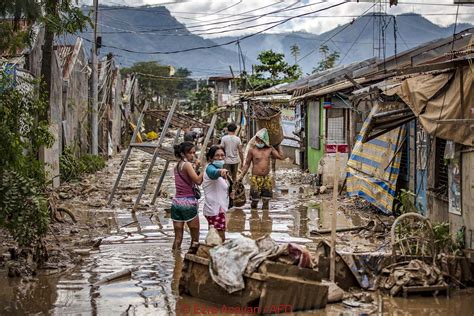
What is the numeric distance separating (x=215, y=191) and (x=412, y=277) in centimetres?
274

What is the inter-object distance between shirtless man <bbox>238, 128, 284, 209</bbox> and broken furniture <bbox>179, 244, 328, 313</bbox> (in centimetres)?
622

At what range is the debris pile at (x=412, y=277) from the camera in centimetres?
723

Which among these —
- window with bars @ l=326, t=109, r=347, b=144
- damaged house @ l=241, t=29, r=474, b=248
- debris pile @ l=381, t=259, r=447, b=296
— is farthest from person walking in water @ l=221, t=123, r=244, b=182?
debris pile @ l=381, t=259, r=447, b=296

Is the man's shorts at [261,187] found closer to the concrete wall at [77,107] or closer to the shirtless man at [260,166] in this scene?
the shirtless man at [260,166]

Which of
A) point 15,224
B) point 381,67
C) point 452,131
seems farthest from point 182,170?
point 381,67

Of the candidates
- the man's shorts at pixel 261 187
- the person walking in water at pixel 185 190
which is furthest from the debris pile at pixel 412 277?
the man's shorts at pixel 261 187

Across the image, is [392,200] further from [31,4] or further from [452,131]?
[31,4]

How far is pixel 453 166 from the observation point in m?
8.92

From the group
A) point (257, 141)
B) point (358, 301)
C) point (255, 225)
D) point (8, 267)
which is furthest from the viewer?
point (257, 141)

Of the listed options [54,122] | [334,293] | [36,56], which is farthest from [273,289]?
[54,122]

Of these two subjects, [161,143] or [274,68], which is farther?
[274,68]

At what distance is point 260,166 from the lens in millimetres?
13109

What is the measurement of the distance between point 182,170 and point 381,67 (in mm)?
9434

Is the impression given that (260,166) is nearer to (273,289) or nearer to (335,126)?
(273,289)
